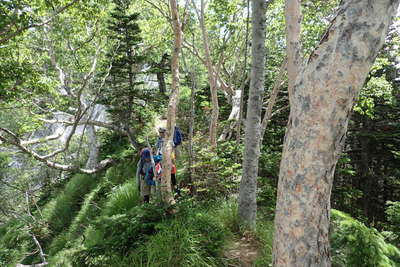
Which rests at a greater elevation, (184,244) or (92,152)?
(184,244)

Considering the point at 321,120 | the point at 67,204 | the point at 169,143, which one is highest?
the point at 321,120

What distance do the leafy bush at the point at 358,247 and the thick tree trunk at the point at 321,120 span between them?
107 centimetres

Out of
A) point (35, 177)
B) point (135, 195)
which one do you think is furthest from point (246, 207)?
point (35, 177)

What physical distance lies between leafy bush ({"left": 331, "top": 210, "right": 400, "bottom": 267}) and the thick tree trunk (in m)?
1.07

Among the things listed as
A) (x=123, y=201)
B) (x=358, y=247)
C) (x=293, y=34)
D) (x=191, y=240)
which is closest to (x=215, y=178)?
(x=123, y=201)

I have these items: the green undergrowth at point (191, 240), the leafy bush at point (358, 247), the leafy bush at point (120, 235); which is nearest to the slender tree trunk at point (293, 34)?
the leafy bush at point (358, 247)

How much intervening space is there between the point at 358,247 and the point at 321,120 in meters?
1.72

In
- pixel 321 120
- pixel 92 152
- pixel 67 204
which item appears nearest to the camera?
pixel 321 120

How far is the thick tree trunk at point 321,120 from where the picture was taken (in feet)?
4.27

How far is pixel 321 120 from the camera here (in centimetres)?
135

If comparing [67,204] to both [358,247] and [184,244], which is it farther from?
[358,247]

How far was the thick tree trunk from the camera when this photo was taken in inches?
51.3

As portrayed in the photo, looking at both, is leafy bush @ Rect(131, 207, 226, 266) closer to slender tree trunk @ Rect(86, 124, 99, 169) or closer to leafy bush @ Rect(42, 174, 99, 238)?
leafy bush @ Rect(42, 174, 99, 238)

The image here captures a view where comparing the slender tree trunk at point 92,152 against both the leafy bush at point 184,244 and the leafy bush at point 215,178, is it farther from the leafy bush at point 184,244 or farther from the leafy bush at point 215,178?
the leafy bush at point 184,244
